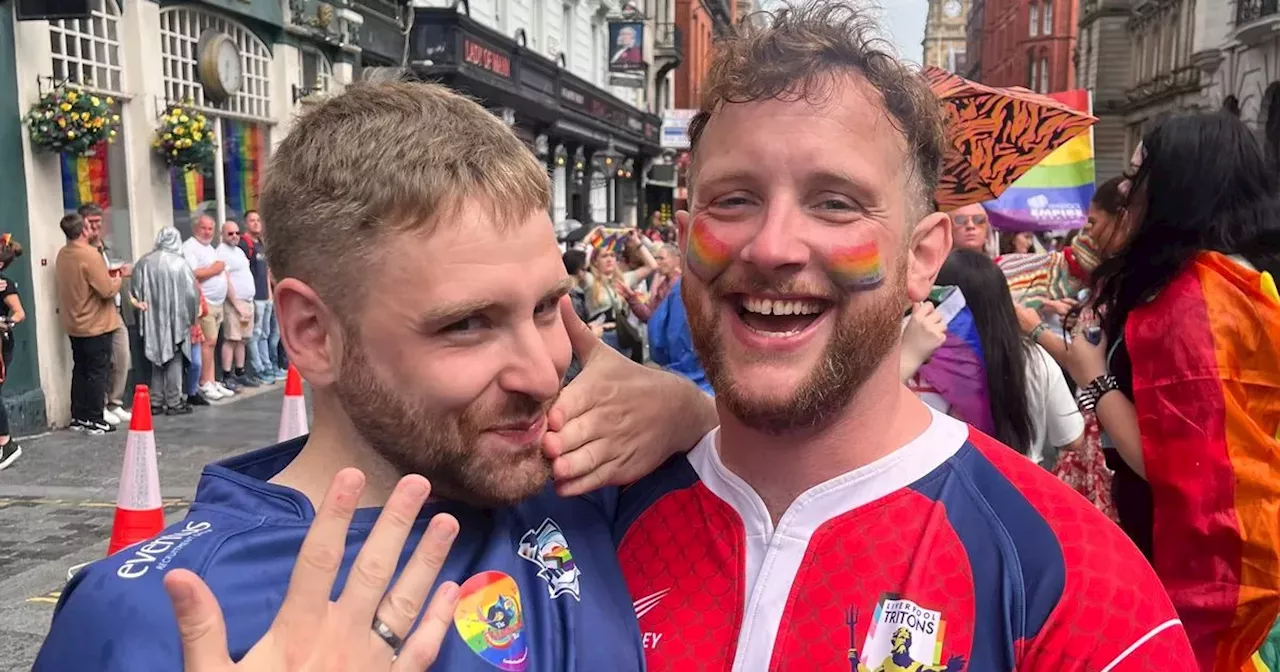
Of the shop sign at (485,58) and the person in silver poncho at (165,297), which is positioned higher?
the shop sign at (485,58)

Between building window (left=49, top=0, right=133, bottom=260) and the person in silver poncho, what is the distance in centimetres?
73

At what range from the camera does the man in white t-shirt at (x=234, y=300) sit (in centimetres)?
998

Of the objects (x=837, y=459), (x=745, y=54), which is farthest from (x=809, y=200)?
(x=837, y=459)

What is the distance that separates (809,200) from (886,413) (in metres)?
0.39

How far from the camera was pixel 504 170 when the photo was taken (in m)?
1.56

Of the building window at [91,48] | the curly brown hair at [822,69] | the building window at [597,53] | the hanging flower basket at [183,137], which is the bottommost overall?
the curly brown hair at [822,69]

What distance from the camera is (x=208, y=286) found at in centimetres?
964

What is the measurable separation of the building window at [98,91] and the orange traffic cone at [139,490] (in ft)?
15.8

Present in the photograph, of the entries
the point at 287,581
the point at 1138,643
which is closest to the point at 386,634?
the point at 287,581

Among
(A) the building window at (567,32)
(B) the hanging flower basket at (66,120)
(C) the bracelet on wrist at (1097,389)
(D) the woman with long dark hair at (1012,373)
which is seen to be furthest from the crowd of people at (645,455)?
(A) the building window at (567,32)

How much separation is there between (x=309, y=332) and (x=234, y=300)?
9.13 m

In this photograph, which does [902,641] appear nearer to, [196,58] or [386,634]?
[386,634]

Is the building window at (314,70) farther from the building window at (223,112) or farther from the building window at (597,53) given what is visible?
the building window at (597,53)

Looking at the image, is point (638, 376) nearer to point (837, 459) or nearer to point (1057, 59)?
point (837, 459)
